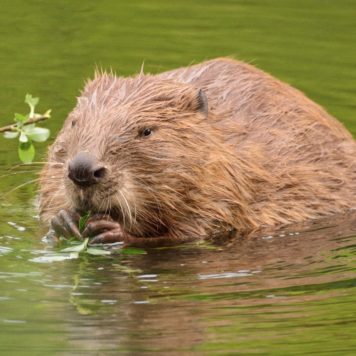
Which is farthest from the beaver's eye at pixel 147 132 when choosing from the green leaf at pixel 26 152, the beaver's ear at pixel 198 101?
the green leaf at pixel 26 152

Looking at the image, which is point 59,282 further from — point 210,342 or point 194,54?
point 194,54

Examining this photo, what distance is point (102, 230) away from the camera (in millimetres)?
7352

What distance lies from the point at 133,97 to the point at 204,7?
505 cm

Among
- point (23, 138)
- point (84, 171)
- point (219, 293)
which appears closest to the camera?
point (219, 293)

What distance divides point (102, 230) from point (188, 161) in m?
0.54

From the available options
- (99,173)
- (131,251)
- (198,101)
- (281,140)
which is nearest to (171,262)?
(131,251)

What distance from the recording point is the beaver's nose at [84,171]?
699 cm

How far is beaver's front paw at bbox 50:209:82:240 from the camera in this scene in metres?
7.39

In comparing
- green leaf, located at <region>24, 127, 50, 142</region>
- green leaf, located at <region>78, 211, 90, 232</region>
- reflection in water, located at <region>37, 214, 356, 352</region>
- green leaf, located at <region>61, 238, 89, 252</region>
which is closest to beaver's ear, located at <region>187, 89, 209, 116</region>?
reflection in water, located at <region>37, 214, 356, 352</region>

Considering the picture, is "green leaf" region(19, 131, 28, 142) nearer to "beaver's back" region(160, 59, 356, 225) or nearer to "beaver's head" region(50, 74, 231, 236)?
"beaver's head" region(50, 74, 231, 236)

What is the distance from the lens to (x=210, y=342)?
5.93m

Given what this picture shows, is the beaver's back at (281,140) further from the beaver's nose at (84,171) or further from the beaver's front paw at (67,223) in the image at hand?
the beaver's nose at (84,171)

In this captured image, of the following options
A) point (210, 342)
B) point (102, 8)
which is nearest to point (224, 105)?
point (210, 342)

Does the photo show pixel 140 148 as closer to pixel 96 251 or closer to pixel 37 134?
pixel 96 251
